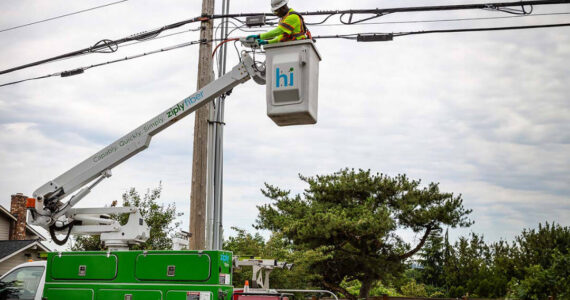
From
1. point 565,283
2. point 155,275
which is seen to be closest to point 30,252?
point 155,275

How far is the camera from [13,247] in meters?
24.5

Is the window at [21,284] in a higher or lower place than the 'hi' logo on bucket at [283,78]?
Answer: lower

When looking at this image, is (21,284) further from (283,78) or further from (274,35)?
(274,35)

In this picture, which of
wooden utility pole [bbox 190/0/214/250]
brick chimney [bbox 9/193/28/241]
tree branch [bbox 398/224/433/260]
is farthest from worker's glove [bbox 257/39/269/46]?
brick chimney [bbox 9/193/28/241]

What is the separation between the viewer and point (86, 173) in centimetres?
1048

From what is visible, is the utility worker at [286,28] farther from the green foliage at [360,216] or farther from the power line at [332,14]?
the green foliage at [360,216]

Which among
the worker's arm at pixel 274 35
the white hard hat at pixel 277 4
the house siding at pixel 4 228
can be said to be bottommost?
the house siding at pixel 4 228

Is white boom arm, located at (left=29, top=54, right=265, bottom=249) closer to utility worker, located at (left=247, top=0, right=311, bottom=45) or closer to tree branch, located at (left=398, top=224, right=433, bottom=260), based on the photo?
utility worker, located at (left=247, top=0, right=311, bottom=45)

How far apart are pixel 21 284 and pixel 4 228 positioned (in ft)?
79.1

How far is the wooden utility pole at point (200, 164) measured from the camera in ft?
39.0

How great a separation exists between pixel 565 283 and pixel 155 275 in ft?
76.2

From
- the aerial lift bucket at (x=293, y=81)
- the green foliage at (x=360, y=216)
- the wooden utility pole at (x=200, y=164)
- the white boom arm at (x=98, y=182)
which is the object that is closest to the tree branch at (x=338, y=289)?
the green foliage at (x=360, y=216)

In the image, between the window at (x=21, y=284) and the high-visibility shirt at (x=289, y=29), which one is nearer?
the high-visibility shirt at (x=289, y=29)

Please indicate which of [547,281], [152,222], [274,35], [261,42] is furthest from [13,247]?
[547,281]
